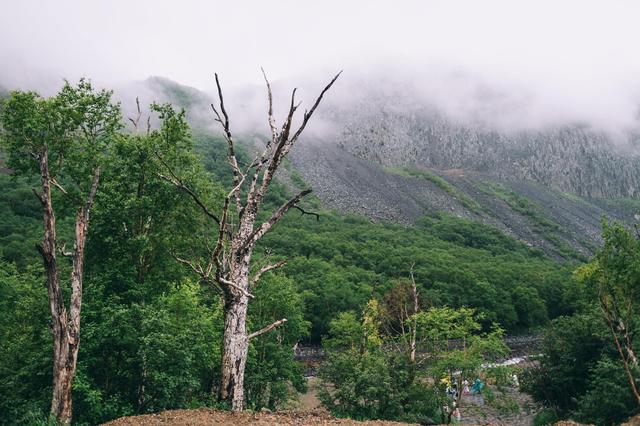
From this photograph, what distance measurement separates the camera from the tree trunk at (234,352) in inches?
354

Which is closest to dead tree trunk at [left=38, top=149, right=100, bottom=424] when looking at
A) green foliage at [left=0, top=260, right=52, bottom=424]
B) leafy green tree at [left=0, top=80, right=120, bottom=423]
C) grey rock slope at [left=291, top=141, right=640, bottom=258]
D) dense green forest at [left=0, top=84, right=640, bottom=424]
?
leafy green tree at [left=0, top=80, right=120, bottom=423]

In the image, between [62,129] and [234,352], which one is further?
[62,129]

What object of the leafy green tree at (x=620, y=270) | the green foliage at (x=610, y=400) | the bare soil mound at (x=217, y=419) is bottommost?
the green foliage at (x=610, y=400)

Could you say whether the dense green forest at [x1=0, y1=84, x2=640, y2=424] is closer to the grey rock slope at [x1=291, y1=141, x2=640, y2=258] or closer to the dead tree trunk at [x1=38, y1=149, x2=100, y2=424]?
the dead tree trunk at [x1=38, y1=149, x2=100, y2=424]

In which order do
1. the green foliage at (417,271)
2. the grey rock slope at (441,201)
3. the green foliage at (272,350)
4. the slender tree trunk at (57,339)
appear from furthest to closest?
1. the grey rock slope at (441,201)
2. the green foliage at (417,271)
3. the green foliage at (272,350)
4. the slender tree trunk at (57,339)

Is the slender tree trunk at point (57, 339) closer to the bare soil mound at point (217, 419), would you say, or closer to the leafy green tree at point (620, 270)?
the bare soil mound at point (217, 419)

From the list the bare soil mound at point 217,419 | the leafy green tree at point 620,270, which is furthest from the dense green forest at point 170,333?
the bare soil mound at point 217,419

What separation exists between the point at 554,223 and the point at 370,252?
96.3 m

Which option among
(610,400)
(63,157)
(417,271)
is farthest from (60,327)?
(417,271)

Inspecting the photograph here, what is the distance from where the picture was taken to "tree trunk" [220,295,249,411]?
8.98 meters

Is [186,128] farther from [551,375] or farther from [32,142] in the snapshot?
[551,375]

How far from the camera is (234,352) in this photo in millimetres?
9000

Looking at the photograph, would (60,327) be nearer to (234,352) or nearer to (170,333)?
(170,333)

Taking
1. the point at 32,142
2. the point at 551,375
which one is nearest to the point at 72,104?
the point at 32,142
